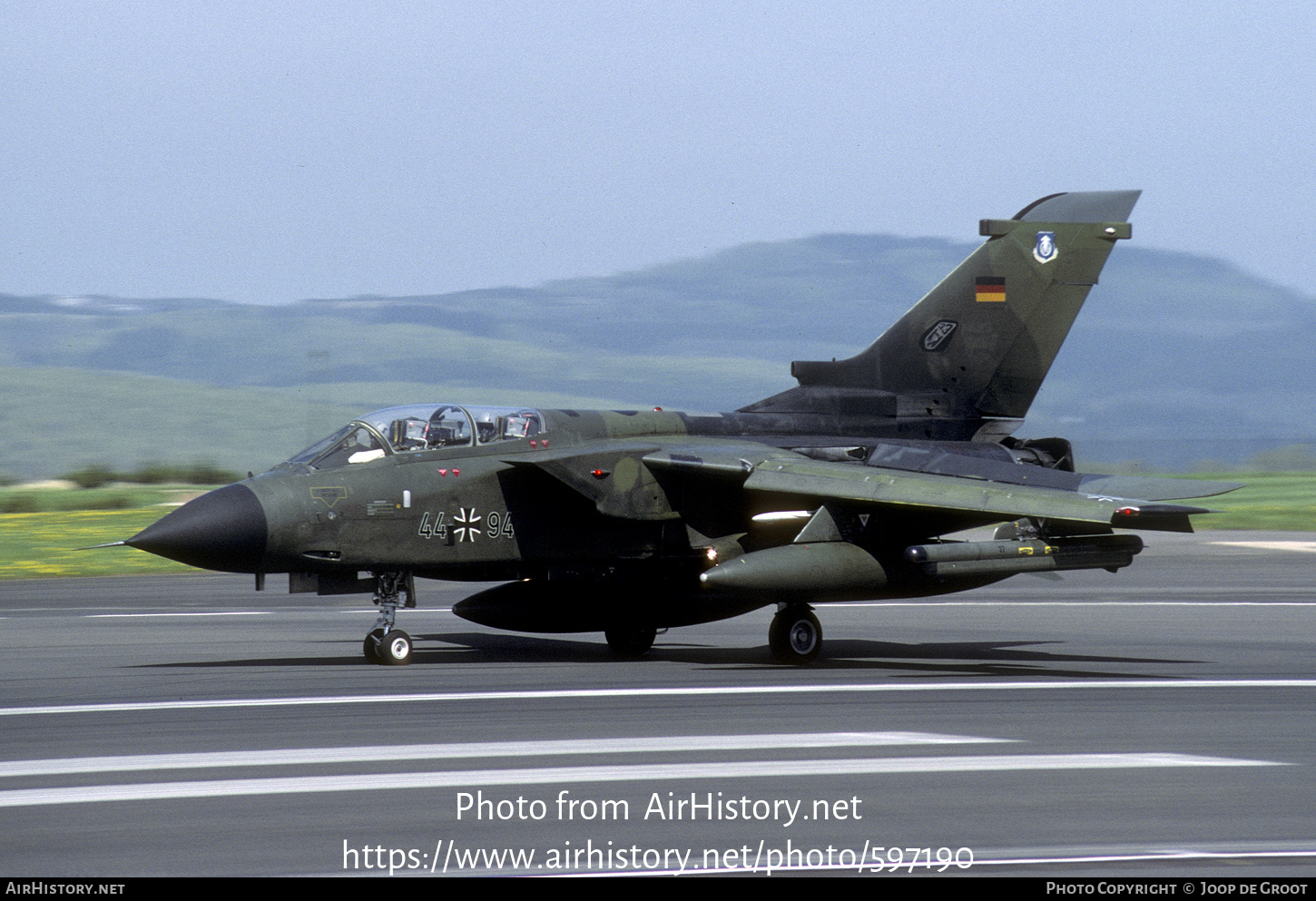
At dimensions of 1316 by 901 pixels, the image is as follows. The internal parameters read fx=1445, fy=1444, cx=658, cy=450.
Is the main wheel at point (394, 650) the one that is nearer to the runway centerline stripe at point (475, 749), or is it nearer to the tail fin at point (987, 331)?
the runway centerline stripe at point (475, 749)

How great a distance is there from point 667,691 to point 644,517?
280cm

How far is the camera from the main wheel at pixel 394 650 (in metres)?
15.1

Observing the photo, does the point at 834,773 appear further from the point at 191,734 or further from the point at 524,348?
the point at 524,348

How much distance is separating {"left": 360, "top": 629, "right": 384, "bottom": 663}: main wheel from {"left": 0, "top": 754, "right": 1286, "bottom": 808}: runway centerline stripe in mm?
5986

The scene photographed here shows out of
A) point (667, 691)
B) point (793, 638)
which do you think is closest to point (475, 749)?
point (667, 691)

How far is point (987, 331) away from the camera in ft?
61.0

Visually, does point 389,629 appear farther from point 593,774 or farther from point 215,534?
point 593,774

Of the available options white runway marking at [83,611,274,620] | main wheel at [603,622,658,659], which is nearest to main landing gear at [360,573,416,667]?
main wheel at [603,622,658,659]

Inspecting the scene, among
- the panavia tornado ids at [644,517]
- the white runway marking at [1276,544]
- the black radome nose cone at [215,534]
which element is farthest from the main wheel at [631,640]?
the white runway marking at [1276,544]

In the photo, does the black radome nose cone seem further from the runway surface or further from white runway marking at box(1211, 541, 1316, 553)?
white runway marking at box(1211, 541, 1316, 553)

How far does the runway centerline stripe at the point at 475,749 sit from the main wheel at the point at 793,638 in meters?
4.74

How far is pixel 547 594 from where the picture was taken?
627 inches

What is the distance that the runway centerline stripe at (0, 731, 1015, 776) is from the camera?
961 centimetres

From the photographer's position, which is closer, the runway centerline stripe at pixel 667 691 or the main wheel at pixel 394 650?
the runway centerline stripe at pixel 667 691
